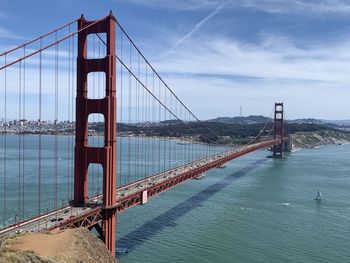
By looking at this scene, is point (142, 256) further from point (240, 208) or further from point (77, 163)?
point (240, 208)

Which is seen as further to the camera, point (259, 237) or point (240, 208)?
point (240, 208)

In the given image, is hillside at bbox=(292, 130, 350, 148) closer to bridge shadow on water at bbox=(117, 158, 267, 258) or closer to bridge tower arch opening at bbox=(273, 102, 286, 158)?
bridge tower arch opening at bbox=(273, 102, 286, 158)

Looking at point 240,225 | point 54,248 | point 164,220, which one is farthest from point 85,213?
point 240,225

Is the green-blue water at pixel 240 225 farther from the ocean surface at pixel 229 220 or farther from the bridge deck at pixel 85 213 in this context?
the bridge deck at pixel 85 213

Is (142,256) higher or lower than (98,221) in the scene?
lower

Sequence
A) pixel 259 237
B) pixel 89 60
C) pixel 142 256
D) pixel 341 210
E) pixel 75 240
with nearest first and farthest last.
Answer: pixel 75 240 < pixel 89 60 < pixel 142 256 < pixel 259 237 < pixel 341 210

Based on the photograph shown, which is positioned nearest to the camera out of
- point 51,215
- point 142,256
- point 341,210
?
point 51,215

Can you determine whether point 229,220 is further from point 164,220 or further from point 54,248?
point 54,248

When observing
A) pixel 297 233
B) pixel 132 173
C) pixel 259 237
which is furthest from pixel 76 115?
pixel 132 173

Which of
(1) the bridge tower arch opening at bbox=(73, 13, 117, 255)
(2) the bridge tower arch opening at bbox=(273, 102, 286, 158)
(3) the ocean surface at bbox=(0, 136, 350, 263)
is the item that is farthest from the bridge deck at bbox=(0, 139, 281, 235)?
(2) the bridge tower arch opening at bbox=(273, 102, 286, 158)
